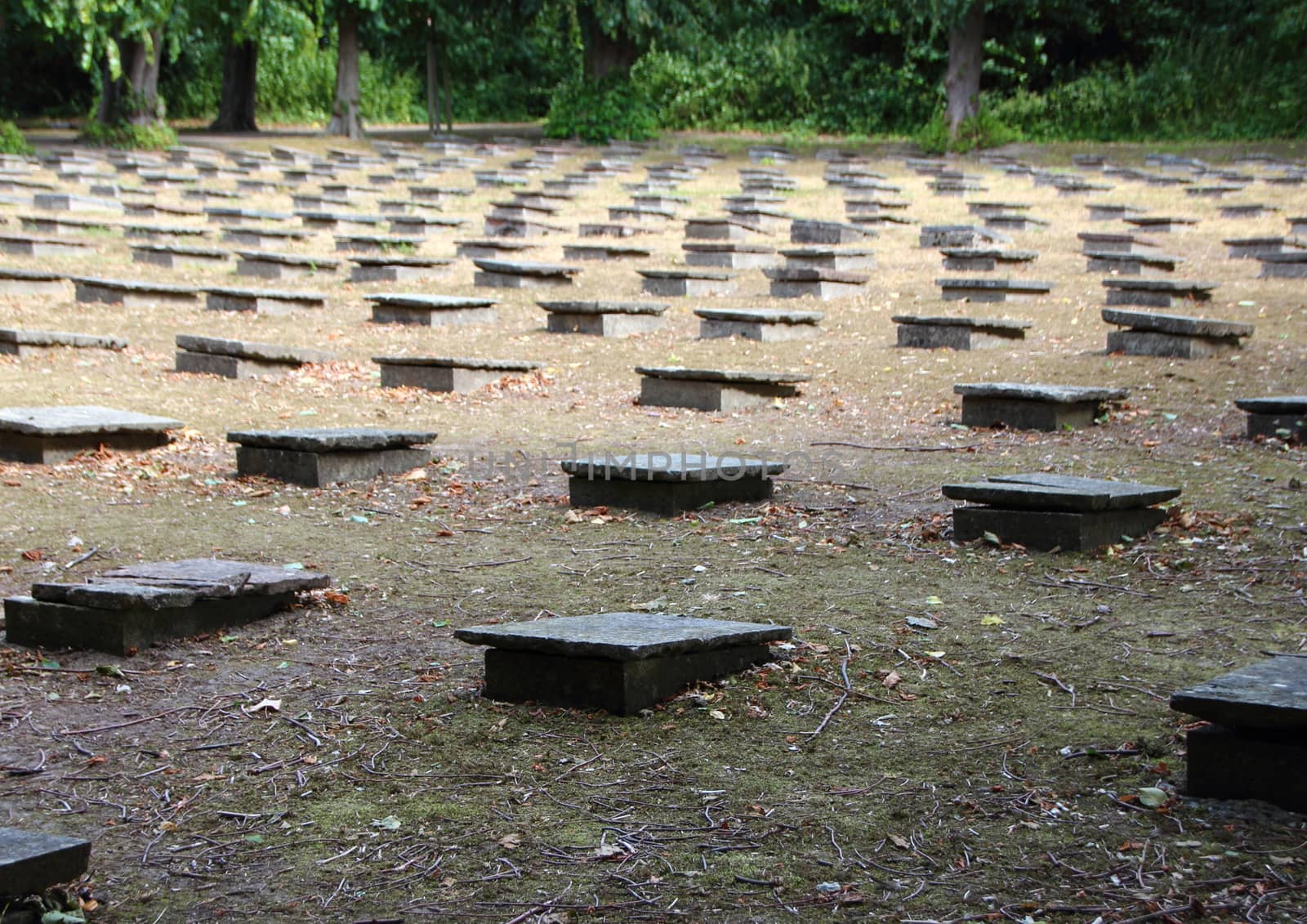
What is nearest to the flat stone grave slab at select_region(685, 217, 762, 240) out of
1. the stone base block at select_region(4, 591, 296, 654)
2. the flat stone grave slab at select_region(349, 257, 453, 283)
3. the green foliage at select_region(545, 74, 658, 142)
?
the flat stone grave slab at select_region(349, 257, 453, 283)

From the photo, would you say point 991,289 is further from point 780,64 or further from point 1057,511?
point 780,64

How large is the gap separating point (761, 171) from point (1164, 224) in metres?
7.55

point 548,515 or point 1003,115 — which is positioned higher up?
point 1003,115

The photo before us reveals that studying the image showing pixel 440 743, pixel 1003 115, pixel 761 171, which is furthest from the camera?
pixel 1003 115

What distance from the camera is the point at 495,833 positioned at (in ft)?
10.6

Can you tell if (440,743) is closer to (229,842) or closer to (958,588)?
(229,842)

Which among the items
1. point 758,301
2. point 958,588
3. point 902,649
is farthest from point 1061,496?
point 758,301

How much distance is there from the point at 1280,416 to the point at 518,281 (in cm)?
699

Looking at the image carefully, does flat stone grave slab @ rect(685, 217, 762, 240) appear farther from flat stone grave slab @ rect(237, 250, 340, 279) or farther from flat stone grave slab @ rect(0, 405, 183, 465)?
flat stone grave slab @ rect(0, 405, 183, 465)

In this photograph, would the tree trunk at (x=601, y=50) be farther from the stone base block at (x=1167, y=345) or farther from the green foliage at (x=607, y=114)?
the stone base block at (x=1167, y=345)

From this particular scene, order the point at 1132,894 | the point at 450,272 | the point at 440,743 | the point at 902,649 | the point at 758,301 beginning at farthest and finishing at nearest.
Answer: the point at 450,272, the point at 758,301, the point at 902,649, the point at 440,743, the point at 1132,894

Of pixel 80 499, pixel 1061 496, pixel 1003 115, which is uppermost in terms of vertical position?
pixel 1003 115

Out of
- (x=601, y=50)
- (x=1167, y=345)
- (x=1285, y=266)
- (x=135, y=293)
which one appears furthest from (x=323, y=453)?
(x=601, y=50)

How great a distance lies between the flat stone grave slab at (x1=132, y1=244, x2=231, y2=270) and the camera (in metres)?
13.9
